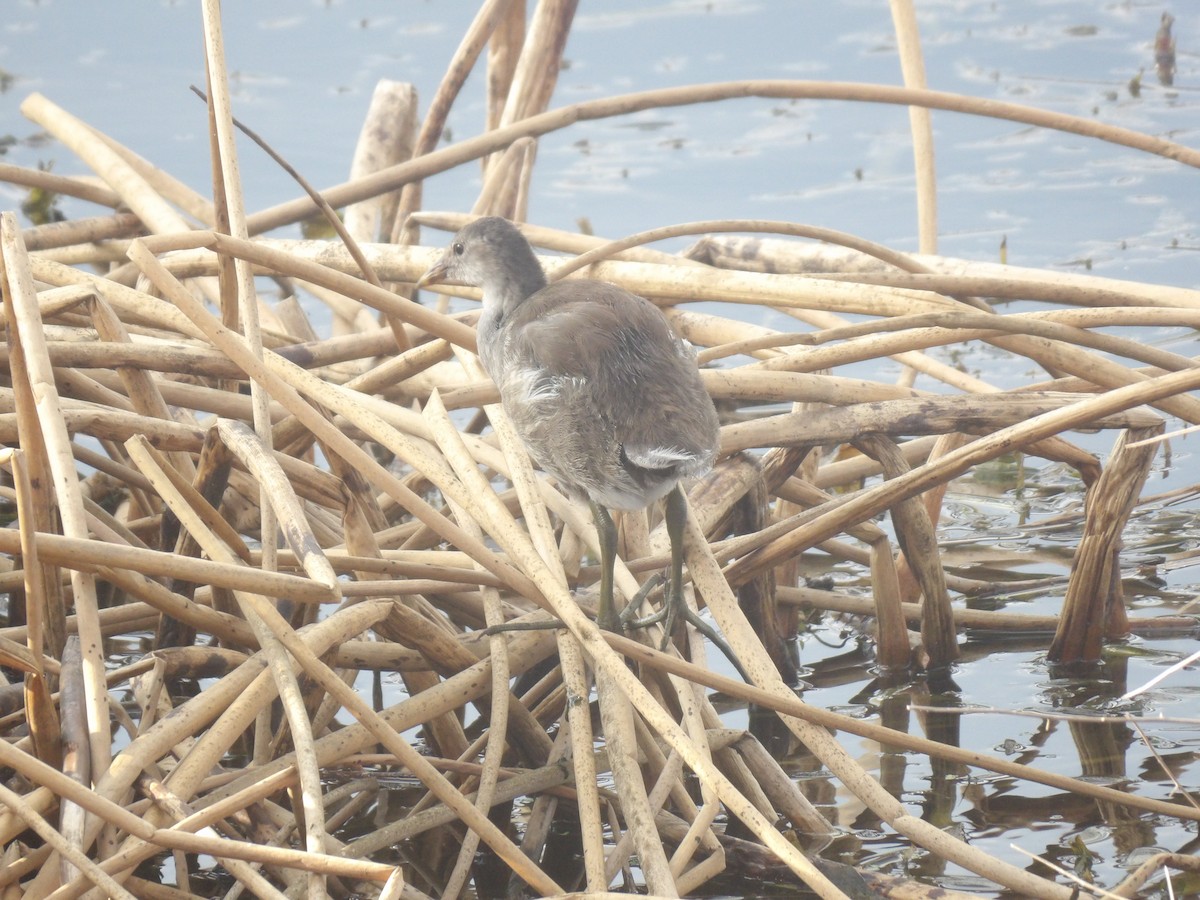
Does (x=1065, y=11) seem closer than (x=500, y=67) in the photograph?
No

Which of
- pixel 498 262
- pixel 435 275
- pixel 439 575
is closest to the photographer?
pixel 439 575

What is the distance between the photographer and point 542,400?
228 cm

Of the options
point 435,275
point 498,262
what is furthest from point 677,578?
point 435,275

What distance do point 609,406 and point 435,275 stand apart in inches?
43.6

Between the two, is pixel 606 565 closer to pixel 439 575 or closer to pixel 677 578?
pixel 677 578

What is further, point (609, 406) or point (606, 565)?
point (606, 565)

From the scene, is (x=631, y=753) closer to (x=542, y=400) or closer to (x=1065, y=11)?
(x=542, y=400)

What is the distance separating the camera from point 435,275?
10.4ft

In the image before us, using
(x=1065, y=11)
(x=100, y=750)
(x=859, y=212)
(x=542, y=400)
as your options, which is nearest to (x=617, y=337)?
(x=542, y=400)

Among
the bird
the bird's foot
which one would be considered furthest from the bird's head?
the bird's foot

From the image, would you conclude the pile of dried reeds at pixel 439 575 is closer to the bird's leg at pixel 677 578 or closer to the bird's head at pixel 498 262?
the bird's leg at pixel 677 578

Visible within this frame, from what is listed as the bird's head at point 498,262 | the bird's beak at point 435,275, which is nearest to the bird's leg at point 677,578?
the bird's head at point 498,262

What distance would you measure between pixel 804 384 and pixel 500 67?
2.48m

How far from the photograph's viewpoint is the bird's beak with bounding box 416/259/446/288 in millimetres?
3158
